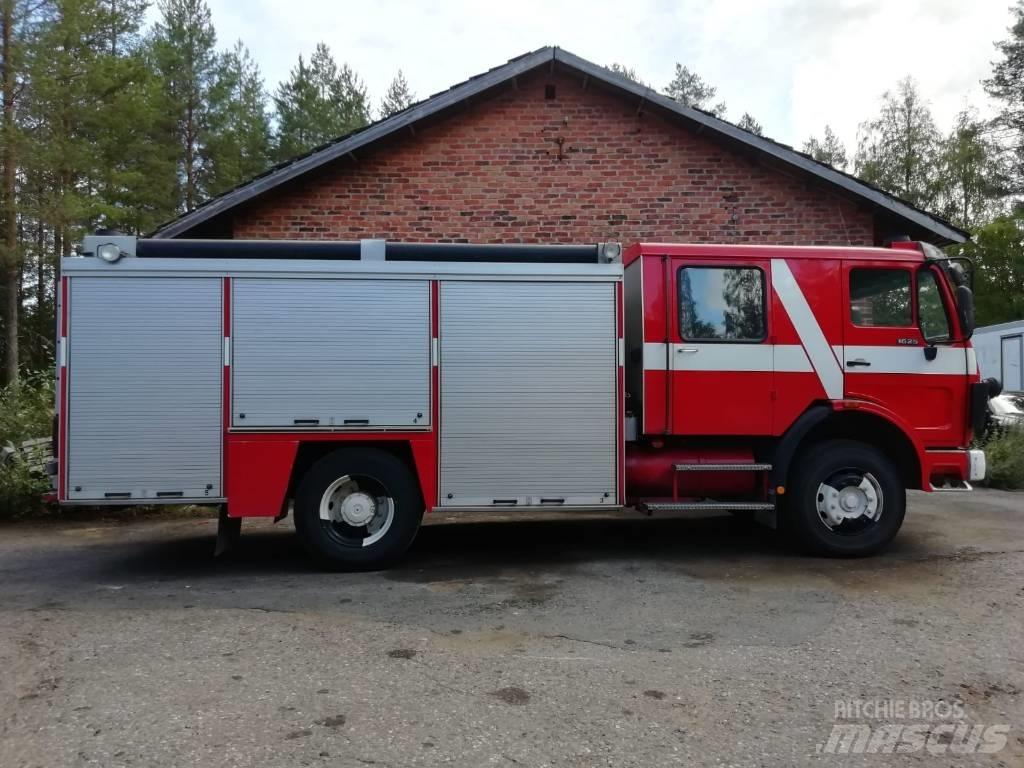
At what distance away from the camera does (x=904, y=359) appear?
6793 millimetres

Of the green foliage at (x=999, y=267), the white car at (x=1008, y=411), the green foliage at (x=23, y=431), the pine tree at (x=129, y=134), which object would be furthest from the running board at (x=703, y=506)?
the green foliage at (x=999, y=267)

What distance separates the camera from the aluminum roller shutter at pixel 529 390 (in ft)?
21.1

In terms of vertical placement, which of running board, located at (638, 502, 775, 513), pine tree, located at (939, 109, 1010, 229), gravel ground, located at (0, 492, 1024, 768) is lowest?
gravel ground, located at (0, 492, 1024, 768)

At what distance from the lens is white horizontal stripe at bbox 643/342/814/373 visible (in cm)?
665

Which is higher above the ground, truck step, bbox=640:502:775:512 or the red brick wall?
the red brick wall

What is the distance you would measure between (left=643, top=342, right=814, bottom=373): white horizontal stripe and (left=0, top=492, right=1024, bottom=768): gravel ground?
168cm

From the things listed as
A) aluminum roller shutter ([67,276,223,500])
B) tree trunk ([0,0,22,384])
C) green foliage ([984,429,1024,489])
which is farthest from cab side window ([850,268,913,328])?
tree trunk ([0,0,22,384])

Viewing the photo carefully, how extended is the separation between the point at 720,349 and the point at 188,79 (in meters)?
27.1

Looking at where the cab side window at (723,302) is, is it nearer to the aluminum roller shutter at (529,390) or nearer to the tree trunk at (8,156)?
the aluminum roller shutter at (529,390)

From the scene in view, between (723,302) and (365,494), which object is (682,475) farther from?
(365,494)

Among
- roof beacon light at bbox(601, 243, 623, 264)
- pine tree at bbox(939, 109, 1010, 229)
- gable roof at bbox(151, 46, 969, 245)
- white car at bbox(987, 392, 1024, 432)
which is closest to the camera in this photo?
roof beacon light at bbox(601, 243, 623, 264)

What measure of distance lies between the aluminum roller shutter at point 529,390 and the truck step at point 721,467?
2.03ft

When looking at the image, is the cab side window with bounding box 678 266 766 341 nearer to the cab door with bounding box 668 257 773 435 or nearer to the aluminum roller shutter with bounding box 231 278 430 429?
the cab door with bounding box 668 257 773 435

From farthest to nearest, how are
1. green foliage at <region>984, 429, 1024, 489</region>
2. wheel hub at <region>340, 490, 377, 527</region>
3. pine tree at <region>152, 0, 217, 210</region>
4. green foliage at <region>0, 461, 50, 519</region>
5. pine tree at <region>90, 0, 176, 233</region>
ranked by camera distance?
pine tree at <region>152, 0, 217, 210</region>, pine tree at <region>90, 0, 176, 233</region>, green foliage at <region>984, 429, 1024, 489</region>, green foliage at <region>0, 461, 50, 519</region>, wheel hub at <region>340, 490, 377, 527</region>
